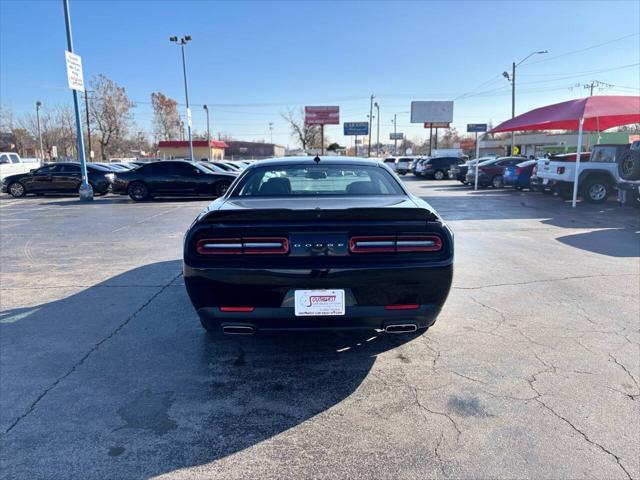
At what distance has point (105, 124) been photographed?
56.7m

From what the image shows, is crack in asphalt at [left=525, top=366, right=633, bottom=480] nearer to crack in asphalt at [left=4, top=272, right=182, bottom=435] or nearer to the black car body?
crack in asphalt at [left=4, top=272, right=182, bottom=435]

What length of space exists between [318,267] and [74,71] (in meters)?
17.1

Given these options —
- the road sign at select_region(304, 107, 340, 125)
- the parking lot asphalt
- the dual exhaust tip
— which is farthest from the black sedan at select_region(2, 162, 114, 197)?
the road sign at select_region(304, 107, 340, 125)

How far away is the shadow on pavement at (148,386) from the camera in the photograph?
247cm

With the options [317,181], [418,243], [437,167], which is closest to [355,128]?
[437,167]

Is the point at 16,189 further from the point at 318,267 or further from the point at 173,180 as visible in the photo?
the point at 318,267

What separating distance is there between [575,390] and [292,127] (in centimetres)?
7910

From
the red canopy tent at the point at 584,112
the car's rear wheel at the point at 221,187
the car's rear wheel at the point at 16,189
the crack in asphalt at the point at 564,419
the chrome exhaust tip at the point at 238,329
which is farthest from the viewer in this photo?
the car's rear wheel at the point at 16,189

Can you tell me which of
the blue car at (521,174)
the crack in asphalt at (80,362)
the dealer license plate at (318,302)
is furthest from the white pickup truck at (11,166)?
the dealer license plate at (318,302)

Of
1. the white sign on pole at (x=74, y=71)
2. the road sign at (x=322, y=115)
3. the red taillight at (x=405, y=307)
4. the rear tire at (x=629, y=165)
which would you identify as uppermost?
the road sign at (x=322, y=115)

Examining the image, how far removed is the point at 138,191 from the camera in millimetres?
17172

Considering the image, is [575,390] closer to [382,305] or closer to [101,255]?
[382,305]

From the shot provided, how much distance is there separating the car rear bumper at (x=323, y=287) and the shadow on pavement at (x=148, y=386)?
506mm

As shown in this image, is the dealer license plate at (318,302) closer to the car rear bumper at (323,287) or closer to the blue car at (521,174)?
the car rear bumper at (323,287)
